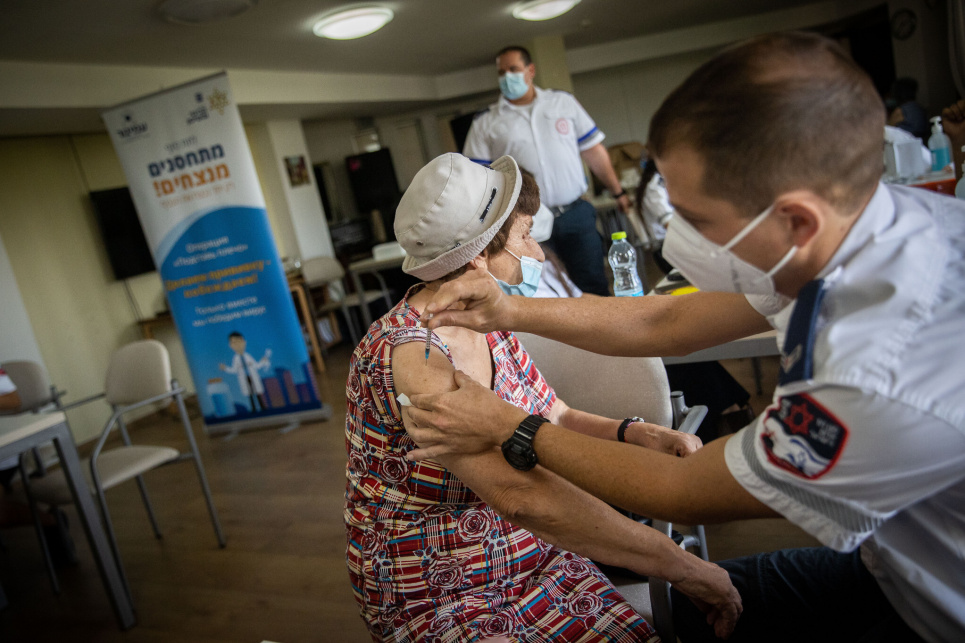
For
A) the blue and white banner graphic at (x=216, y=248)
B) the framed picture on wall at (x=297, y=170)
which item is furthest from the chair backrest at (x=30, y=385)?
the framed picture on wall at (x=297, y=170)

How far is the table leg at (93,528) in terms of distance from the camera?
2.27 m

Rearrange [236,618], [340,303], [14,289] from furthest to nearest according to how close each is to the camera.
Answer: [340,303], [14,289], [236,618]

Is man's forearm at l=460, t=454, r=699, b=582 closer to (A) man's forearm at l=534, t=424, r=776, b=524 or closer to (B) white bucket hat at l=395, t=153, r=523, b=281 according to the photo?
(A) man's forearm at l=534, t=424, r=776, b=524

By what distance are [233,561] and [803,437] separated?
2752 mm

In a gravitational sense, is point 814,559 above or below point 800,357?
below

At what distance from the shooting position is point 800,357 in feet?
2.18

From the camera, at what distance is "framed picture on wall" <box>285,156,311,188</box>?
782cm

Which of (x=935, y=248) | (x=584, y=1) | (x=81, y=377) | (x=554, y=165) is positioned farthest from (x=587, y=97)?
(x=935, y=248)

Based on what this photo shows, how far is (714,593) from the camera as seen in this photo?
3.49 feet

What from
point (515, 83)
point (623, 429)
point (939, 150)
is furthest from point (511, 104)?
point (623, 429)

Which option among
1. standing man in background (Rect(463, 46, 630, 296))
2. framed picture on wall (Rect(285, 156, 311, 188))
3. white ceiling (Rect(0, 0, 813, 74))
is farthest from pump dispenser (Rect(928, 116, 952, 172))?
framed picture on wall (Rect(285, 156, 311, 188))

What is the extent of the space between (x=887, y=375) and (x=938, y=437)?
8 centimetres

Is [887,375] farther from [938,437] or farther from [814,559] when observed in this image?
[814,559]

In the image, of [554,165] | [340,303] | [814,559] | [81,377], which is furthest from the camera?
[340,303]
